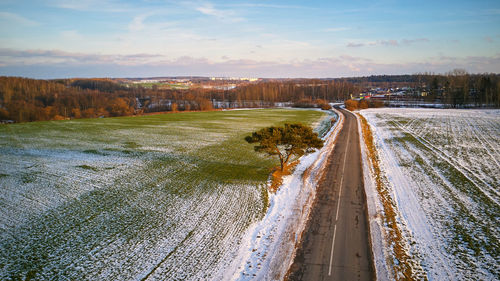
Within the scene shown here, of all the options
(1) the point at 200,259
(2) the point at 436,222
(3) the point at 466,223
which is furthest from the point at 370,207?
(1) the point at 200,259

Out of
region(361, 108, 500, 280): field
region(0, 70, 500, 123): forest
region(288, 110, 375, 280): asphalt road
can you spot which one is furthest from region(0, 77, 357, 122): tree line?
region(288, 110, 375, 280): asphalt road

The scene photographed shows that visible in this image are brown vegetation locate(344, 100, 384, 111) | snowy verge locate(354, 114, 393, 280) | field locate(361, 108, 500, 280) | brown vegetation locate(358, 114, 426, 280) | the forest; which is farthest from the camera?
brown vegetation locate(344, 100, 384, 111)

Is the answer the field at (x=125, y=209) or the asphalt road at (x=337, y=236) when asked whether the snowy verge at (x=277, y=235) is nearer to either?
the asphalt road at (x=337, y=236)

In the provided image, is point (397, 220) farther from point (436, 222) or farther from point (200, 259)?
point (200, 259)

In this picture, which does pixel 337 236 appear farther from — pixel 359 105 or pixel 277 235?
pixel 359 105

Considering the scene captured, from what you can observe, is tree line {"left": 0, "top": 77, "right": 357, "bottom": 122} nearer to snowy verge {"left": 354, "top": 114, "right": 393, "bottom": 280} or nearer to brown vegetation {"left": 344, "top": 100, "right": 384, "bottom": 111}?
A: brown vegetation {"left": 344, "top": 100, "right": 384, "bottom": 111}

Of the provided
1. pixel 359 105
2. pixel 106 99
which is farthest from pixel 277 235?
pixel 106 99

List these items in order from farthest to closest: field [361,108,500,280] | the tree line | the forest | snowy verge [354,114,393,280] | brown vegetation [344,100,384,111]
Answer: brown vegetation [344,100,384,111] < the forest < the tree line < field [361,108,500,280] < snowy verge [354,114,393,280]
